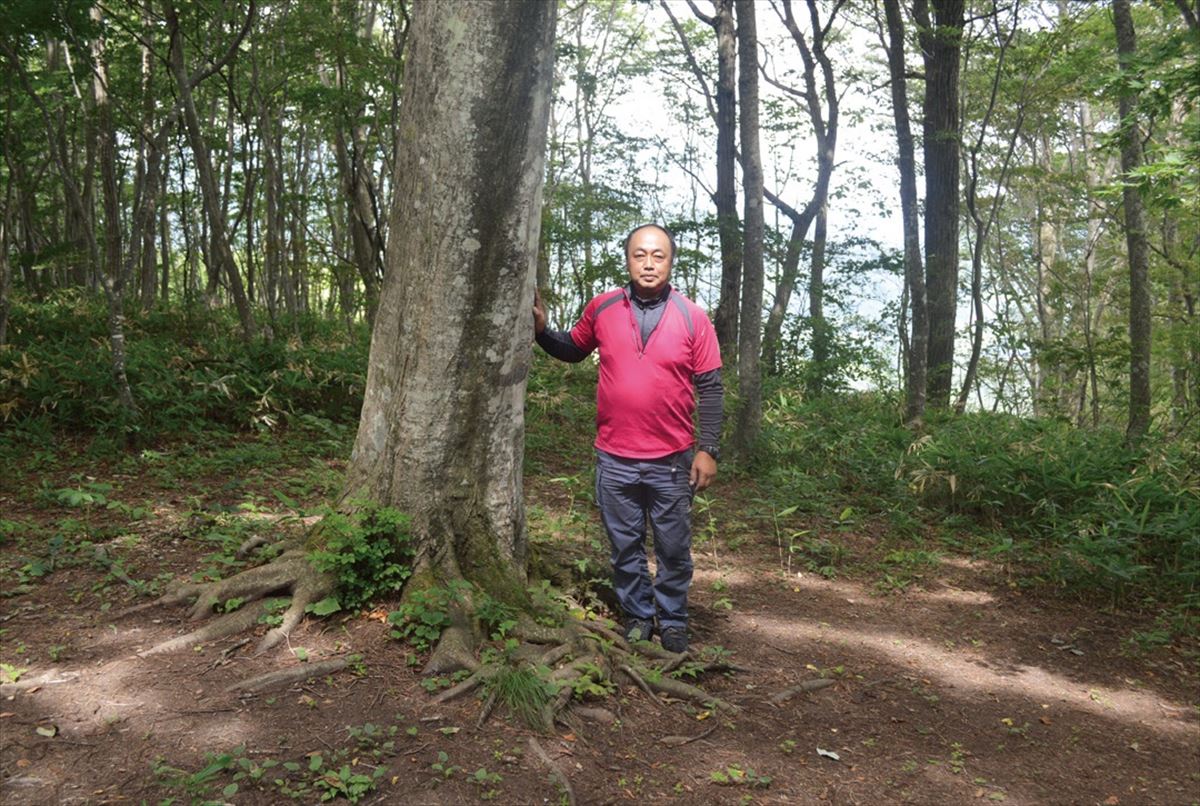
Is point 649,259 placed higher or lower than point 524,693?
higher

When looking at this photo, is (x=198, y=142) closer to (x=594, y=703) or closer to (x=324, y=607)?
(x=324, y=607)

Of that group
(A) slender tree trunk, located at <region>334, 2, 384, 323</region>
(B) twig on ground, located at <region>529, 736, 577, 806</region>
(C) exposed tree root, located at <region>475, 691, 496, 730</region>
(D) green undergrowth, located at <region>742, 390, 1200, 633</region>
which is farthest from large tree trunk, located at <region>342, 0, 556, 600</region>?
(A) slender tree trunk, located at <region>334, 2, 384, 323</region>

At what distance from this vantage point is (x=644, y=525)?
4363 mm

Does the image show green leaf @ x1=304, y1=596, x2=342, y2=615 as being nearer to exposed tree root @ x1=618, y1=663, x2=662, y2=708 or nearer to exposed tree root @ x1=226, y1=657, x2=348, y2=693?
exposed tree root @ x1=226, y1=657, x2=348, y2=693

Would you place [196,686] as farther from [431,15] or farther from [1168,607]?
[1168,607]

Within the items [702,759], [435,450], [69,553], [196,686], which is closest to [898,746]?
[702,759]

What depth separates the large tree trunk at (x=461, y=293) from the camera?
12.2 feet

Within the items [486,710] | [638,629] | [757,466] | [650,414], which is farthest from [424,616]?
[757,466]

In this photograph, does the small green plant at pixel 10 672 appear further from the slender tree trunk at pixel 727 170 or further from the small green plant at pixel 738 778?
the slender tree trunk at pixel 727 170

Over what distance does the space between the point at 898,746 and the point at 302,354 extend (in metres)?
7.31

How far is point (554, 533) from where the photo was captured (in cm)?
596

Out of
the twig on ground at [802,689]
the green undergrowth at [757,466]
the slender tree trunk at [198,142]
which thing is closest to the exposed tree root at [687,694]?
the twig on ground at [802,689]

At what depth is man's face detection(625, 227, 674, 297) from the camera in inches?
163

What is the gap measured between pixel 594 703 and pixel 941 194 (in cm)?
1216
